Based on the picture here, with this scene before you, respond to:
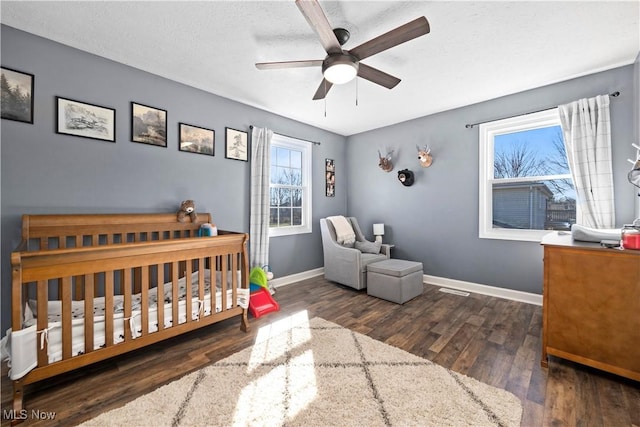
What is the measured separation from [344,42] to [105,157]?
2317 mm

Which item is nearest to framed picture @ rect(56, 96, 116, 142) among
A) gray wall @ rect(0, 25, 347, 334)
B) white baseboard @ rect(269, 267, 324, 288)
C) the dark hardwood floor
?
gray wall @ rect(0, 25, 347, 334)

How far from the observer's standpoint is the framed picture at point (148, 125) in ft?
8.34

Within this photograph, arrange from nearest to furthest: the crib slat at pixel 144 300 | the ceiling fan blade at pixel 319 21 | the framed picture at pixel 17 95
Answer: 1. the ceiling fan blade at pixel 319 21
2. the crib slat at pixel 144 300
3. the framed picture at pixel 17 95

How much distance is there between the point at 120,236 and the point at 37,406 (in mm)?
1309

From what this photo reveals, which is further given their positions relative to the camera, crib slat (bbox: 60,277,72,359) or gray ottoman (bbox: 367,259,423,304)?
gray ottoman (bbox: 367,259,423,304)

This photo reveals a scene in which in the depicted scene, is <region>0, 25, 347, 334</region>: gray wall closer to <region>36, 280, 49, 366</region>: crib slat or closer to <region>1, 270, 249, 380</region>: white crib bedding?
<region>1, 270, 249, 380</region>: white crib bedding

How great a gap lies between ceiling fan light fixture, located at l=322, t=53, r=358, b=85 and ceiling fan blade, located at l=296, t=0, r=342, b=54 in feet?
0.16

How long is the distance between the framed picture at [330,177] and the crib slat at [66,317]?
3499 mm

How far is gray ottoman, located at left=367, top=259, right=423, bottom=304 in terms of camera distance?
303 cm

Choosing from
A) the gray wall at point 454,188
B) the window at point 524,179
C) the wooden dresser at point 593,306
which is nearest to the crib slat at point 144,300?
the wooden dresser at point 593,306

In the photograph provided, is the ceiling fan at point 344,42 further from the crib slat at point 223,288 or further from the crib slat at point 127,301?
the crib slat at point 127,301

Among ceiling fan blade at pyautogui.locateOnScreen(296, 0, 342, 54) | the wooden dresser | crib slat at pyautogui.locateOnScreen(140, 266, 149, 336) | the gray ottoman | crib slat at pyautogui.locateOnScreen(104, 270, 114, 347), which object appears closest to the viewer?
ceiling fan blade at pyautogui.locateOnScreen(296, 0, 342, 54)

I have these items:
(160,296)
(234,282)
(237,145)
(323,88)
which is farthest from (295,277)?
(323,88)

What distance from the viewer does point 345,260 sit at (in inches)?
141
